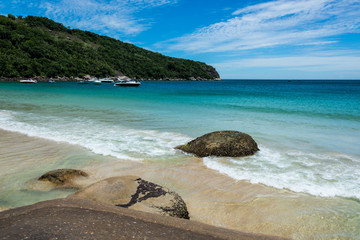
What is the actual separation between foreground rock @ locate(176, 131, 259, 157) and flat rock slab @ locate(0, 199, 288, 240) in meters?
4.75

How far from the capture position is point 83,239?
2662 mm

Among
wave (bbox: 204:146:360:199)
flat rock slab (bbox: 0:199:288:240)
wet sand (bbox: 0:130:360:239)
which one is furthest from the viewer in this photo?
wave (bbox: 204:146:360:199)

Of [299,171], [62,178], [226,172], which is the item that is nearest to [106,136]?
[62,178]

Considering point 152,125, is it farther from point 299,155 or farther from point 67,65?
point 67,65

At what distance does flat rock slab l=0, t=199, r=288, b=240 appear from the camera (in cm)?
277

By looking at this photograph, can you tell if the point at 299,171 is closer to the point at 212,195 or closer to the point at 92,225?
the point at 212,195

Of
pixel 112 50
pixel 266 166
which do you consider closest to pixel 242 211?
pixel 266 166

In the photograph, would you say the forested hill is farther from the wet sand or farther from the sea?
the wet sand

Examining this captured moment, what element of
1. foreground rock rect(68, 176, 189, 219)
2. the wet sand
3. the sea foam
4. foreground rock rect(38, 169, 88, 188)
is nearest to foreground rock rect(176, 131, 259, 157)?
the wet sand

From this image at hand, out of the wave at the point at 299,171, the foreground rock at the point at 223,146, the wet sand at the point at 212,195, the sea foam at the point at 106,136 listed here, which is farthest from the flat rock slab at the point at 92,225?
the foreground rock at the point at 223,146

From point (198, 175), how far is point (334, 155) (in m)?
5.79

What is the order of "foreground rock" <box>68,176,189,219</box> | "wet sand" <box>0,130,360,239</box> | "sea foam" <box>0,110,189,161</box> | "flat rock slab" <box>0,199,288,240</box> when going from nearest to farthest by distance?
"flat rock slab" <box>0,199,288,240</box> → "foreground rock" <box>68,176,189,219</box> → "wet sand" <box>0,130,360,239</box> → "sea foam" <box>0,110,189,161</box>

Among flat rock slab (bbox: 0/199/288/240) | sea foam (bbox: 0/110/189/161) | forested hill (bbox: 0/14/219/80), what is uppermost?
forested hill (bbox: 0/14/219/80)

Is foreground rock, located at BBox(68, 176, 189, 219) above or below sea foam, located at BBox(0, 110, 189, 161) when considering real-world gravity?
above
